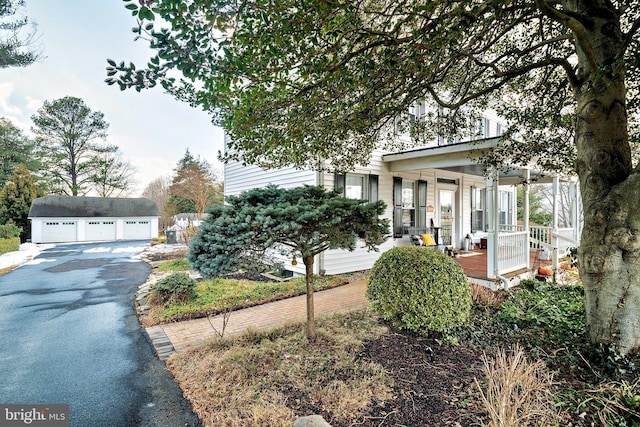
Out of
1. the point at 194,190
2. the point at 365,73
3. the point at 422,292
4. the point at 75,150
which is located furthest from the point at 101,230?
the point at 365,73

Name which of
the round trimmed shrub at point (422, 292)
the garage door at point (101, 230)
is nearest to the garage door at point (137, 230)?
the garage door at point (101, 230)

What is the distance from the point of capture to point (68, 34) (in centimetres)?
796

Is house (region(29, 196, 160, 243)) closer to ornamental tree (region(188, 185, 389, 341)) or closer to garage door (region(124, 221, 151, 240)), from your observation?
garage door (region(124, 221, 151, 240))

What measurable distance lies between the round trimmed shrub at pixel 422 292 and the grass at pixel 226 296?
270 centimetres

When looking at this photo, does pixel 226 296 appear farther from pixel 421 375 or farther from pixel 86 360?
pixel 421 375

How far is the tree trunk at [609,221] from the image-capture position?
9.59 ft

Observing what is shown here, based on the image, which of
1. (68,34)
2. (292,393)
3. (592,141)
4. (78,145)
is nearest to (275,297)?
(292,393)

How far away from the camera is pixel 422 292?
3871mm

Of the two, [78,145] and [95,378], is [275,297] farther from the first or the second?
[78,145]

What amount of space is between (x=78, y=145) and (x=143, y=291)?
26.0 metres

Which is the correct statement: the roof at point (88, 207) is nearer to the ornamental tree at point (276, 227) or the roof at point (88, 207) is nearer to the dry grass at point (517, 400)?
the ornamental tree at point (276, 227)

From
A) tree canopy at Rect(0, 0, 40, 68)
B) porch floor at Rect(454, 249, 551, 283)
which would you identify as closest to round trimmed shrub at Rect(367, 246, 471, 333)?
porch floor at Rect(454, 249, 551, 283)

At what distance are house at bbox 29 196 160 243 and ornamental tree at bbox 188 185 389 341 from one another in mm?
26020

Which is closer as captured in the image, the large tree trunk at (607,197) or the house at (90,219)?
the large tree trunk at (607,197)
